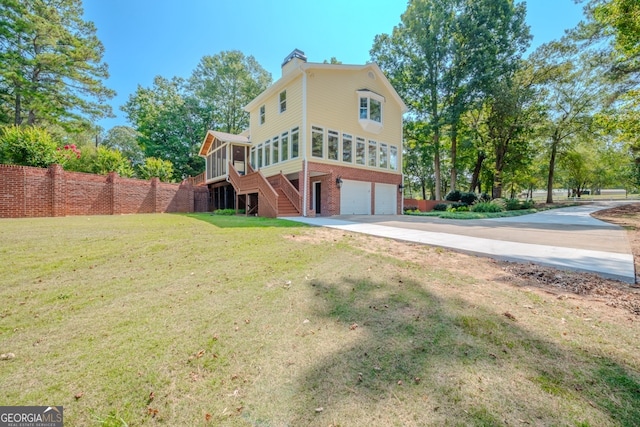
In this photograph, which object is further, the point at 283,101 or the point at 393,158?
the point at 393,158

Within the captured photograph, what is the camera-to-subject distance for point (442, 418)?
5.41 ft

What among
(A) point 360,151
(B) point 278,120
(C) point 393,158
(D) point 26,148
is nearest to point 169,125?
(D) point 26,148

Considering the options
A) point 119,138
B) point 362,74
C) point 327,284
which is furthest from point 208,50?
point 327,284

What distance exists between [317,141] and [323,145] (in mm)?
402

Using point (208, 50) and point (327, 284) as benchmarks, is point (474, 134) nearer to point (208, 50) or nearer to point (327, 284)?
point (327, 284)

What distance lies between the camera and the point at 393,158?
59.6 feet

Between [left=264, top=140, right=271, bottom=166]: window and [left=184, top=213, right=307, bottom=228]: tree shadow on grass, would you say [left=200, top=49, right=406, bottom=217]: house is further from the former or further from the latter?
[left=184, top=213, right=307, bottom=228]: tree shadow on grass

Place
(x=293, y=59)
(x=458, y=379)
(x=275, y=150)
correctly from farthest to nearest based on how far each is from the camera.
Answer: (x=293, y=59), (x=275, y=150), (x=458, y=379)

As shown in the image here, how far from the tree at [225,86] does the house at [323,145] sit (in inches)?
605

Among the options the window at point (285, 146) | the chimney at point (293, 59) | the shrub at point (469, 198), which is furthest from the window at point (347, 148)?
the shrub at point (469, 198)

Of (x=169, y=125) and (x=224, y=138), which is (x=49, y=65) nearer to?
(x=169, y=125)

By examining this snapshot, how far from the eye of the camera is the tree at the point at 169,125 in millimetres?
29000

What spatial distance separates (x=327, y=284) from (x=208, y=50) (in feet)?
124

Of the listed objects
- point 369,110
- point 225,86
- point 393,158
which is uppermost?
point 225,86
